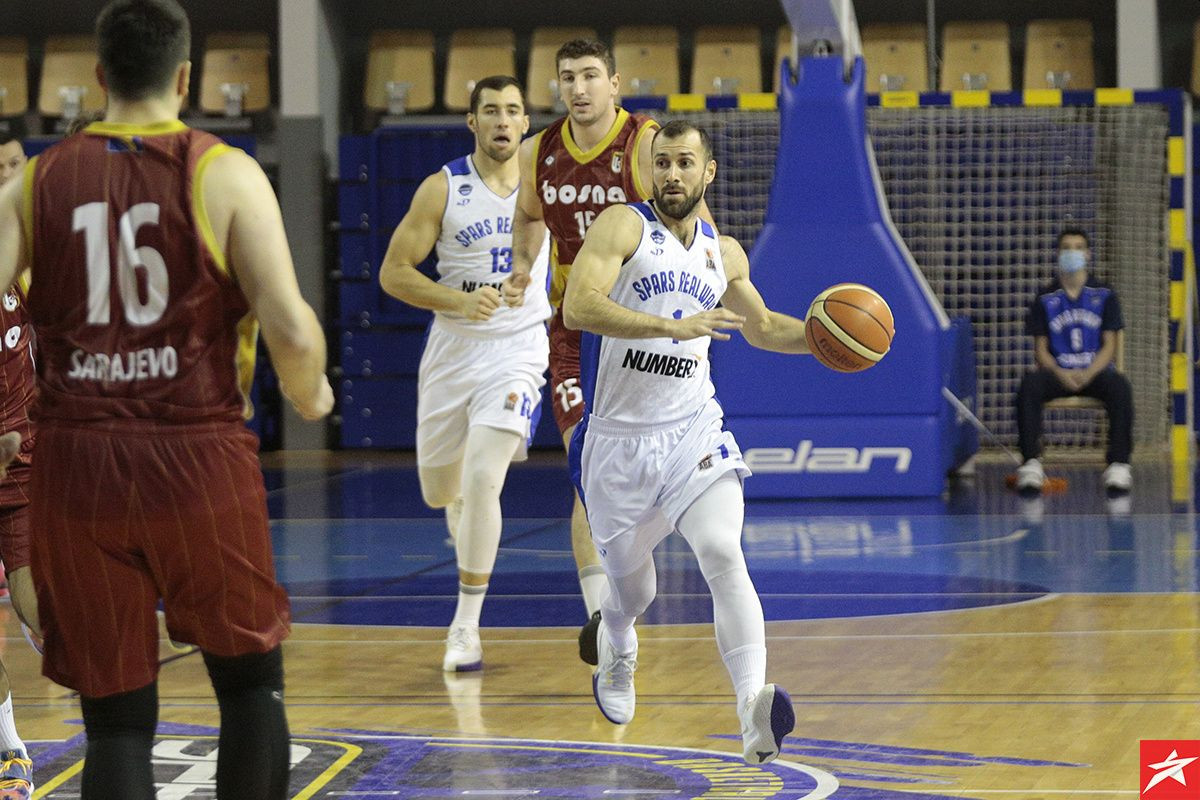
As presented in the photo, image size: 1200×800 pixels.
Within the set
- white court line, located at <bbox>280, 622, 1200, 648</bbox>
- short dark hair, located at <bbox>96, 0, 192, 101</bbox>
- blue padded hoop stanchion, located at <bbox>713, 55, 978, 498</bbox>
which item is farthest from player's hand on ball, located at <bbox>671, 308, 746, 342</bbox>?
→ blue padded hoop stanchion, located at <bbox>713, 55, 978, 498</bbox>

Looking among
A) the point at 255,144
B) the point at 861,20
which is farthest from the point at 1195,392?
the point at 255,144

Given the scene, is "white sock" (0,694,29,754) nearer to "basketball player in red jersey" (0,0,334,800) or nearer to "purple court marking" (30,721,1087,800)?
"purple court marking" (30,721,1087,800)

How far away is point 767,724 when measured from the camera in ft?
13.4

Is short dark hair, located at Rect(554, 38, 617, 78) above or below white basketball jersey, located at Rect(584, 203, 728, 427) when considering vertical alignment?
above

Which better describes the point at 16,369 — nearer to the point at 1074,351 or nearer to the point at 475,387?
the point at 475,387

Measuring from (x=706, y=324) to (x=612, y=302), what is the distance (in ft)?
1.05

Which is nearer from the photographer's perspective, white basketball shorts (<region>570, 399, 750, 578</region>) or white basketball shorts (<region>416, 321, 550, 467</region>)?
white basketball shorts (<region>570, 399, 750, 578</region>)

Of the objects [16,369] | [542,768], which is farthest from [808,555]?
[16,369]

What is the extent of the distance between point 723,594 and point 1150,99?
10.3m

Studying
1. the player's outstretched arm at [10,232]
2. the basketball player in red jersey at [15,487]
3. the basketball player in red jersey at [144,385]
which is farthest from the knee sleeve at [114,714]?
the basketball player in red jersey at [15,487]

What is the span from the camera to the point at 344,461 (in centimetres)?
1510

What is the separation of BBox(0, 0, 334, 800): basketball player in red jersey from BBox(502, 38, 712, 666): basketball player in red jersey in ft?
9.22

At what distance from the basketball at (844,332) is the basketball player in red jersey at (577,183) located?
1.08m
